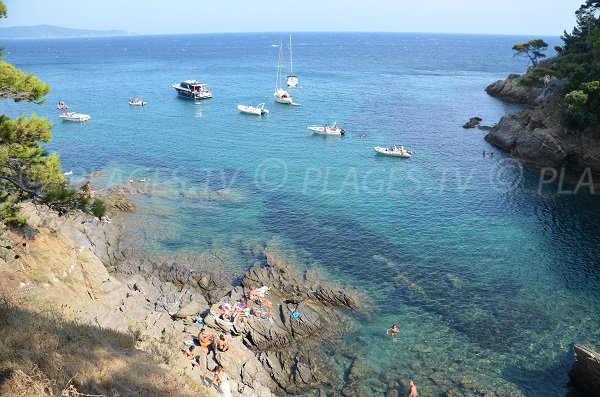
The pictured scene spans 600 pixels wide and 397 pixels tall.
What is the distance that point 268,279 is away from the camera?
29.9 meters

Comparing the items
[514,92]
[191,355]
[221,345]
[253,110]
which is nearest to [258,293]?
[221,345]

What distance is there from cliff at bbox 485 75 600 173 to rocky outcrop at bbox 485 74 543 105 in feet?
64.5

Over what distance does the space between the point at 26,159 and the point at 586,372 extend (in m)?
26.7

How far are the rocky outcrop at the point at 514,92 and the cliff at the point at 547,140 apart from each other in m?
19.7

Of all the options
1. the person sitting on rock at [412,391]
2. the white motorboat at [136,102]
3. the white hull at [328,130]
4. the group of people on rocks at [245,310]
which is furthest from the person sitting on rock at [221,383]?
the white motorboat at [136,102]

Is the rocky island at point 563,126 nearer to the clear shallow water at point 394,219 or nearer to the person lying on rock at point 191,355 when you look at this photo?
the clear shallow water at point 394,219

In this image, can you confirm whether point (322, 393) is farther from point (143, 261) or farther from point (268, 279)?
point (143, 261)

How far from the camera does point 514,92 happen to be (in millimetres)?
92625

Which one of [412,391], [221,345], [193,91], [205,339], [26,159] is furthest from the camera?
[193,91]

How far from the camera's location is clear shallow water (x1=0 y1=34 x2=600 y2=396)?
25172 mm

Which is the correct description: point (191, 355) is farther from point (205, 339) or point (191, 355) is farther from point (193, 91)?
point (193, 91)

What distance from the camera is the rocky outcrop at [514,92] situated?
3403 inches

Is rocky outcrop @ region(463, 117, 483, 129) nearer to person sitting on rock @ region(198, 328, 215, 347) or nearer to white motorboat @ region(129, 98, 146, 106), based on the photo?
white motorboat @ region(129, 98, 146, 106)

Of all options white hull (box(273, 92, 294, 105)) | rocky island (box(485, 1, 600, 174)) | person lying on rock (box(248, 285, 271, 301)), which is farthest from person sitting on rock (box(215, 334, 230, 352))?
white hull (box(273, 92, 294, 105))
